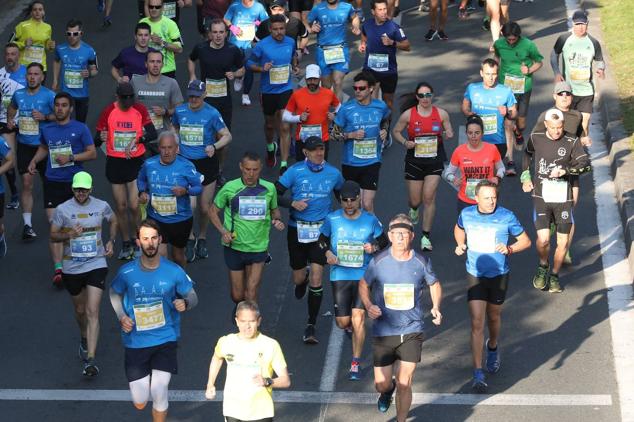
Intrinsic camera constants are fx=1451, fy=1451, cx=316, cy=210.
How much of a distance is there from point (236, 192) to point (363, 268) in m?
1.46

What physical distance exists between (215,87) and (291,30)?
186 centimetres

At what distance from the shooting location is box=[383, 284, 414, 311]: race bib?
36.7 feet

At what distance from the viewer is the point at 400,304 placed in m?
11.2

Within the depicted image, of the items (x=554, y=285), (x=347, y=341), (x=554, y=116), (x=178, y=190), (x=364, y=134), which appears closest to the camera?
(x=347, y=341)

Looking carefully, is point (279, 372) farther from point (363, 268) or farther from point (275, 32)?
point (275, 32)

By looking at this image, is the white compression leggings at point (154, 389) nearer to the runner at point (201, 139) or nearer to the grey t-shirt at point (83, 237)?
the grey t-shirt at point (83, 237)

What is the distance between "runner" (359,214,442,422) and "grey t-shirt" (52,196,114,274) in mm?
2730

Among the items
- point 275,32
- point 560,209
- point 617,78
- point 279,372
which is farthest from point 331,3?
point 279,372

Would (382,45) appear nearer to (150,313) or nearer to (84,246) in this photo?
(84,246)

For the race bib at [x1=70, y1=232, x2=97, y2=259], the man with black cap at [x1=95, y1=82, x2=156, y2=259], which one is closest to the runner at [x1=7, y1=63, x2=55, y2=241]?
the man with black cap at [x1=95, y1=82, x2=156, y2=259]

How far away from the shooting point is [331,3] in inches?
724


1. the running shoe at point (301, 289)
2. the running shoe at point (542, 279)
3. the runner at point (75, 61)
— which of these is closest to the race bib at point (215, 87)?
the runner at point (75, 61)

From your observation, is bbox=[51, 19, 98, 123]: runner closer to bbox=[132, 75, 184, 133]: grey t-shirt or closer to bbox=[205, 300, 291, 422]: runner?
bbox=[132, 75, 184, 133]: grey t-shirt

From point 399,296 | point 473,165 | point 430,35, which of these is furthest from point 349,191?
point 430,35
